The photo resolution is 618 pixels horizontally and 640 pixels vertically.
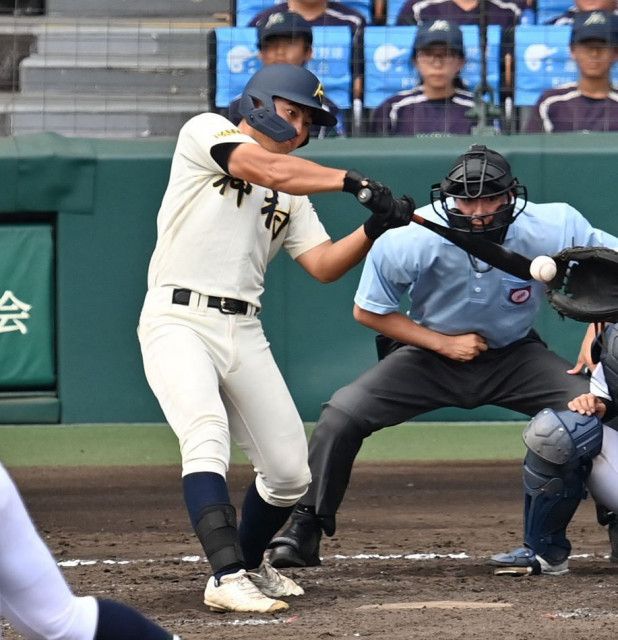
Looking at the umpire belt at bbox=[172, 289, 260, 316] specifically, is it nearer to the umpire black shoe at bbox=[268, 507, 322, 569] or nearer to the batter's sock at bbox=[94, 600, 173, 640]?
the umpire black shoe at bbox=[268, 507, 322, 569]

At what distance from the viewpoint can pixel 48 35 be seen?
8508 millimetres

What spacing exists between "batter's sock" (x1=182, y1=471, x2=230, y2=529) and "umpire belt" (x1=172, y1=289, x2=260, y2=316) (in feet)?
1.74

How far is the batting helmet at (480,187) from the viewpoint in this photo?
15.8ft

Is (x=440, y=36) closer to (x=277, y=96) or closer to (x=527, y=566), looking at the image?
(x=277, y=96)

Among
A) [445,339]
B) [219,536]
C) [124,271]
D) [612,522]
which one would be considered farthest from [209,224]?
[124,271]

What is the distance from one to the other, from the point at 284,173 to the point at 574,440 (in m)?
1.31

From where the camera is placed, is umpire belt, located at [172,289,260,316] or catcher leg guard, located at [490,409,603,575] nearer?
umpire belt, located at [172,289,260,316]

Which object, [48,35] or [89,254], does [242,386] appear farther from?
[48,35]

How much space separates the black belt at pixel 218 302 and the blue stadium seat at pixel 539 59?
429cm

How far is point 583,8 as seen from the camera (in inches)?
334

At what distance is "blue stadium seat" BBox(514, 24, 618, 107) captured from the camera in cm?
832

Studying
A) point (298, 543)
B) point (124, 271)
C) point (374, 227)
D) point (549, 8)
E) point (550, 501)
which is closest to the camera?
point (374, 227)

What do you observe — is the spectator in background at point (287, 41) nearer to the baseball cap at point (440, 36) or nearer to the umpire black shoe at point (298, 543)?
the baseball cap at point (440, 36)

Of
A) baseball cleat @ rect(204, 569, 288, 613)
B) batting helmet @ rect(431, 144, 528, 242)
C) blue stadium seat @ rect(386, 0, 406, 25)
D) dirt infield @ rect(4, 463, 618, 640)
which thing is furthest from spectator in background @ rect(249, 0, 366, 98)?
baseball cleat @ rect(204, 569, 288, 613)
